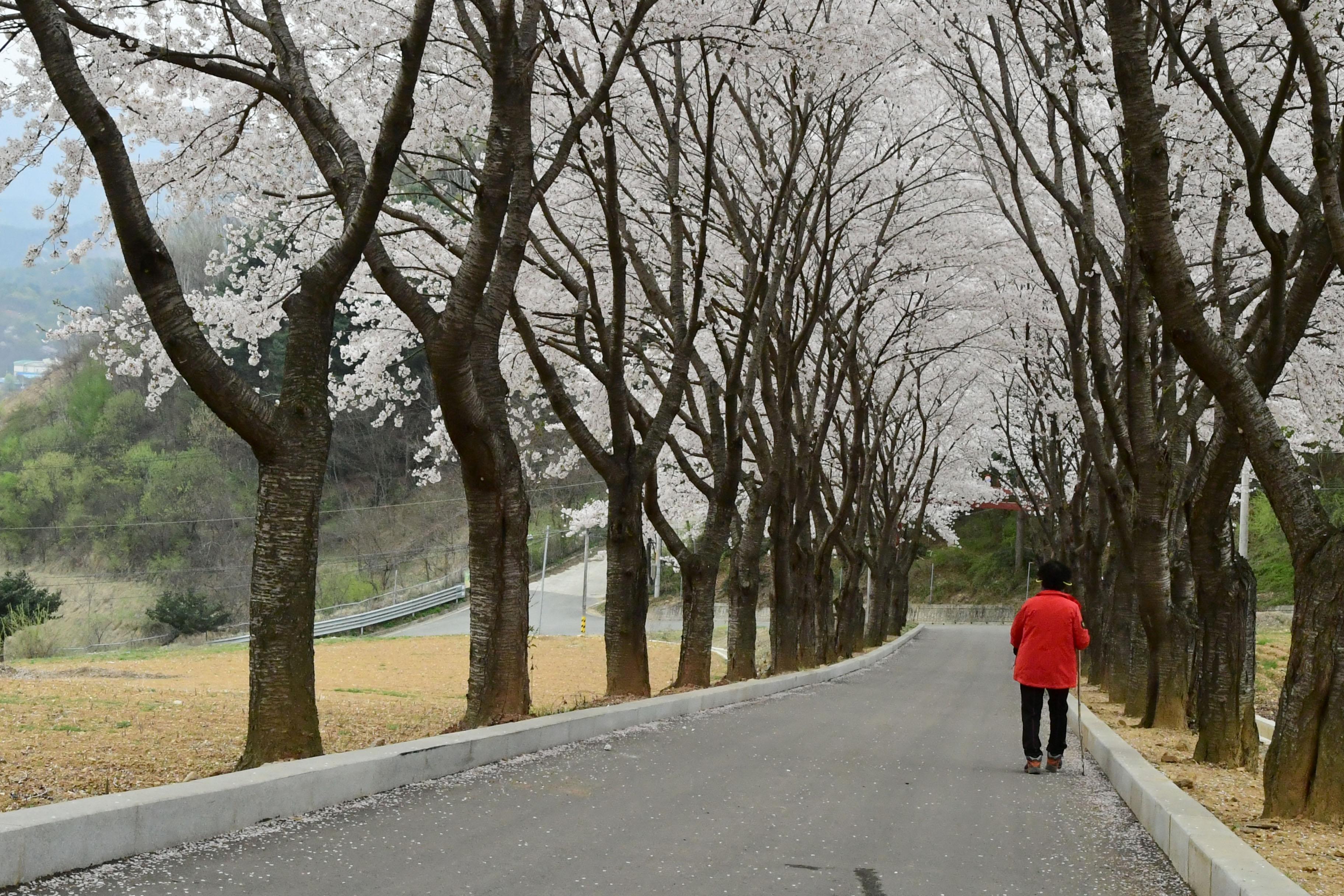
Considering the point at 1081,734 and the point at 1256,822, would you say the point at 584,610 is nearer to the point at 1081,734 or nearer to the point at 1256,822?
the point at 1081,734

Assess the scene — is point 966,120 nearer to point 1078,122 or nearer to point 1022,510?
point 1078,122

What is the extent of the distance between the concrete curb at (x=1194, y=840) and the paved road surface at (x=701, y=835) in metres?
0.12

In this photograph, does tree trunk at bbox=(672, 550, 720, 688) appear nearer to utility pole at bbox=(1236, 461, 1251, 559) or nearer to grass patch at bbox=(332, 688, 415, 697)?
grass patch at bbox=(332, 688, 415, 697)

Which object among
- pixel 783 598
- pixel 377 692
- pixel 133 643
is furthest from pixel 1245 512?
pixel 133 643

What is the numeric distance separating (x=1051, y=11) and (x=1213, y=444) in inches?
180

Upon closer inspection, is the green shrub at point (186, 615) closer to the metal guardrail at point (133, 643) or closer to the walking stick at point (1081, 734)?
the metal guardrail at point (133, 643)

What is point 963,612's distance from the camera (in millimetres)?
65812

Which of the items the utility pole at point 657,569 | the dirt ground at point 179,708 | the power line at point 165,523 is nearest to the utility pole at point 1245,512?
the dirt ground at point 179,708

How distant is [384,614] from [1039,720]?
48644 mm

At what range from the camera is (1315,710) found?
22.3 ft

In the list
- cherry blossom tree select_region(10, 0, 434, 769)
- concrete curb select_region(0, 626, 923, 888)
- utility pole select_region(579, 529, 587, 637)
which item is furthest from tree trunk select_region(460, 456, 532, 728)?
utility pole select_region(579, 529, 587, 637)

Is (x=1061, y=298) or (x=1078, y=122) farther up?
(x=1078, y=122)

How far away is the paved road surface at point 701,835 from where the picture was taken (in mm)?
5098

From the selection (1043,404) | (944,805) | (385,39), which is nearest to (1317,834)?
(944,805)
